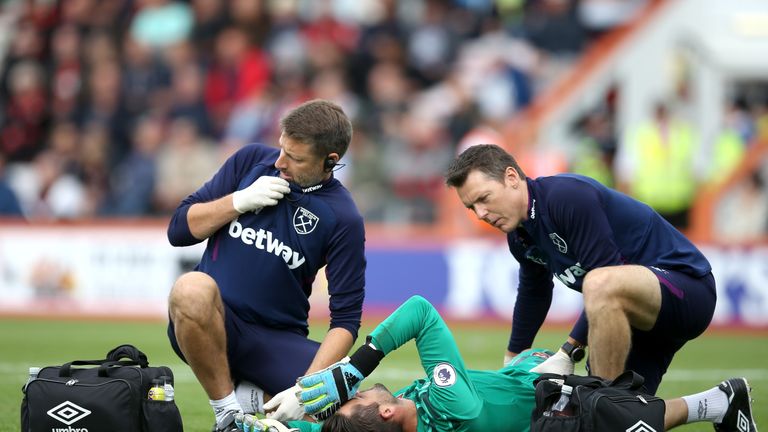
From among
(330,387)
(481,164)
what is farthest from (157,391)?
(481,164)

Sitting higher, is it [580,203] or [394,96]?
[394,96]

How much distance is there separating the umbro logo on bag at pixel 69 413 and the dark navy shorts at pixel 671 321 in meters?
3.30

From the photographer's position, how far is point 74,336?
42.2 ft

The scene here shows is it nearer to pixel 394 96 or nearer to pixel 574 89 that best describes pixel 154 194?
pixel 394 96

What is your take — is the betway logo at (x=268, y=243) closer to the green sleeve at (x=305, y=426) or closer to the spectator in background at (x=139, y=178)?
the green sleeve at (x=305, y=426)

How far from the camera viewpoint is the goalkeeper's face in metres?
6.15

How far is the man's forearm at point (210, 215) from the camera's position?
674 centimetres

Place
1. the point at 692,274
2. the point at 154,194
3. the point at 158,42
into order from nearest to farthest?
the point at 692,274 < the point at 154,194 < the point at 158,42

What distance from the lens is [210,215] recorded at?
6750 millimetres

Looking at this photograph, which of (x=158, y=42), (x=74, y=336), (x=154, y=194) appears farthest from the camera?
(x=158, y=42)

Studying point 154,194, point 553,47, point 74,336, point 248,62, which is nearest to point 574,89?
point 553,47

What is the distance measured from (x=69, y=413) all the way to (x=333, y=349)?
1.54 metres

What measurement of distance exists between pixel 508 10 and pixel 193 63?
5.36 m

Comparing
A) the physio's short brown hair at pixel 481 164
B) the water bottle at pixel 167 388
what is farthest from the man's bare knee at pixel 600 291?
the water bottle at pixel 167 388
